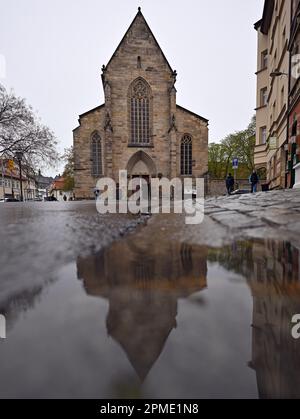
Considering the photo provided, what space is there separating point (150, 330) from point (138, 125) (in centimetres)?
2853

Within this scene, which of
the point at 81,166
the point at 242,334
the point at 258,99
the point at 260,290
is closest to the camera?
the point at 242,334

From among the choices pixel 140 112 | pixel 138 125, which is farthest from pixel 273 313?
pixel 140 112

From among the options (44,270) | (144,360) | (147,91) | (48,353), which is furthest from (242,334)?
(147,91)

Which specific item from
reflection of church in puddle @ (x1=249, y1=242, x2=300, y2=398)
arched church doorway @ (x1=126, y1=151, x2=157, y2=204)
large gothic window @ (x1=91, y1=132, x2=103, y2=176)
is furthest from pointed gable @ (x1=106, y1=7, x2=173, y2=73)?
reflection of church in puddle @ (x1=249, y1=242, x2=300, y2=398)

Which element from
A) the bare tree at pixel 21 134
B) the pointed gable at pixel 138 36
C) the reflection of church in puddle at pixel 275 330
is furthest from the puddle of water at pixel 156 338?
the pointed gable at pixel 138 36

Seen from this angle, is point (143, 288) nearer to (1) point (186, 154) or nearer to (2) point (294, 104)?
(2) point (294, 104)

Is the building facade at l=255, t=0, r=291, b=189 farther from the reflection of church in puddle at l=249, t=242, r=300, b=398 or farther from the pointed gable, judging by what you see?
the reflection of church in puddle at l=249, t=242, r=300, b=398

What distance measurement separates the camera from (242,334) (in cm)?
55

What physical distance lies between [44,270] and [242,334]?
0.79 metres

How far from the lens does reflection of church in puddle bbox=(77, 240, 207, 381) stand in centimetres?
52

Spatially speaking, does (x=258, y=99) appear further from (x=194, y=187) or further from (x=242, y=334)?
(x=242, y=334)

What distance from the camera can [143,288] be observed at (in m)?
0.81

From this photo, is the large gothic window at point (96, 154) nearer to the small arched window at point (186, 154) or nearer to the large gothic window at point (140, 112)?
the large gothic window at point (140, 112)
